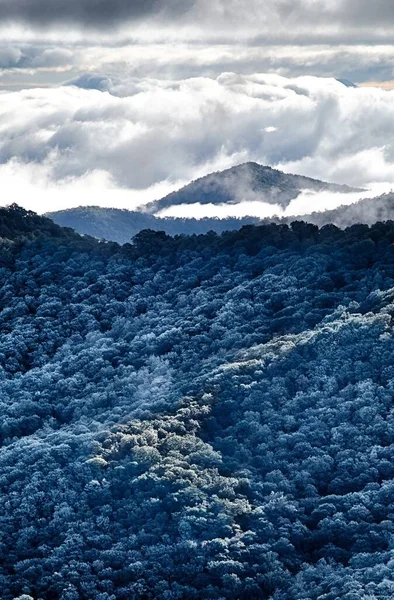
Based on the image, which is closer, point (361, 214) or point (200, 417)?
point (200, 417)

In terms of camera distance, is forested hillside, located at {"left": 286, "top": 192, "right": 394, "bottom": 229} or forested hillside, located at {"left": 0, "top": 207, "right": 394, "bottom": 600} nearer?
forested hillside, located at {"left": 0, "top": 207, "right": 394, "bottom": 600}

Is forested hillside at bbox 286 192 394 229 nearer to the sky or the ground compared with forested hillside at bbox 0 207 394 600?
nearer to the sky

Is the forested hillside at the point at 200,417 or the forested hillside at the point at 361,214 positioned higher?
the forested hillside at the point at 361,214

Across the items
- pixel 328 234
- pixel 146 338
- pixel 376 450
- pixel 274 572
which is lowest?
pixel 274 572

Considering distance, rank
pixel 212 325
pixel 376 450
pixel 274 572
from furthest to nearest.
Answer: pixel 212 325 → pixel 376 450 → pixel 274 572

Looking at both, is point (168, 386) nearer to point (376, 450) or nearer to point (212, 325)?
point (212, 325)

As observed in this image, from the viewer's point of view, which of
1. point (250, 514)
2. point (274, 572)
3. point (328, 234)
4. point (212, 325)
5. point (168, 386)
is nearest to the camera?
point (274, 572)

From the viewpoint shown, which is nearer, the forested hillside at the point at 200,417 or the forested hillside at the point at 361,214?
the forested hillside at the point at 200,417

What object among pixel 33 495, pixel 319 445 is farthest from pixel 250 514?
pixel 33 495
